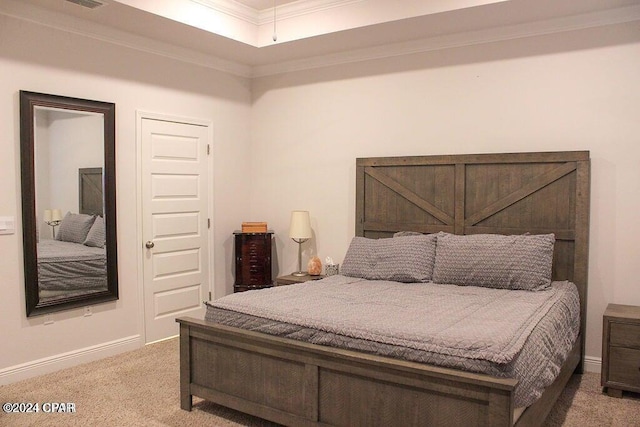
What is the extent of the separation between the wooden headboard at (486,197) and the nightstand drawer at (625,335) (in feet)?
1.55

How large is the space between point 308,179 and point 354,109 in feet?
2.71

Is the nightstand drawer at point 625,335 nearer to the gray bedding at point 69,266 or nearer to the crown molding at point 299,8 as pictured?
the crown molding at point 299,8

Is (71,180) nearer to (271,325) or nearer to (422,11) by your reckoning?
(271,325)

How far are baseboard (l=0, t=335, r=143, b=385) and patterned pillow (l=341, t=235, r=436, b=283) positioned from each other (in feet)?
6.24

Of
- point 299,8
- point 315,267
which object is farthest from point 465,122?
point 315,267

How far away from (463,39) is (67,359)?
156 inches

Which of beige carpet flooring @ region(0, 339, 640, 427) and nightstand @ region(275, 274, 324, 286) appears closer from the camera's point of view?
beige carpet flooring @ region(0, 339, 640, 427)

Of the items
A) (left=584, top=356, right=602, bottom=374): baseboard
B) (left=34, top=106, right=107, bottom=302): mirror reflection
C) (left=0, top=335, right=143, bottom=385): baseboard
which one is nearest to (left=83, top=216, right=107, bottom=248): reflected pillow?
(left=34, top=106, right=107, bottom=302): mirror reflection

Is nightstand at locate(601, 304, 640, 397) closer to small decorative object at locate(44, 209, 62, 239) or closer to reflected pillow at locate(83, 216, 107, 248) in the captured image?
reflected pillow at locate(83, 216, 107, 248)

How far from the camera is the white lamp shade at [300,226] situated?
5004 mm

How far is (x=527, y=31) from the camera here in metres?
4.09

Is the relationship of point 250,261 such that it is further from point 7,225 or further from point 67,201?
point 7,225

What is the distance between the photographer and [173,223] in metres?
4.85

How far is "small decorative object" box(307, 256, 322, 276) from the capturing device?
4.95 metres
